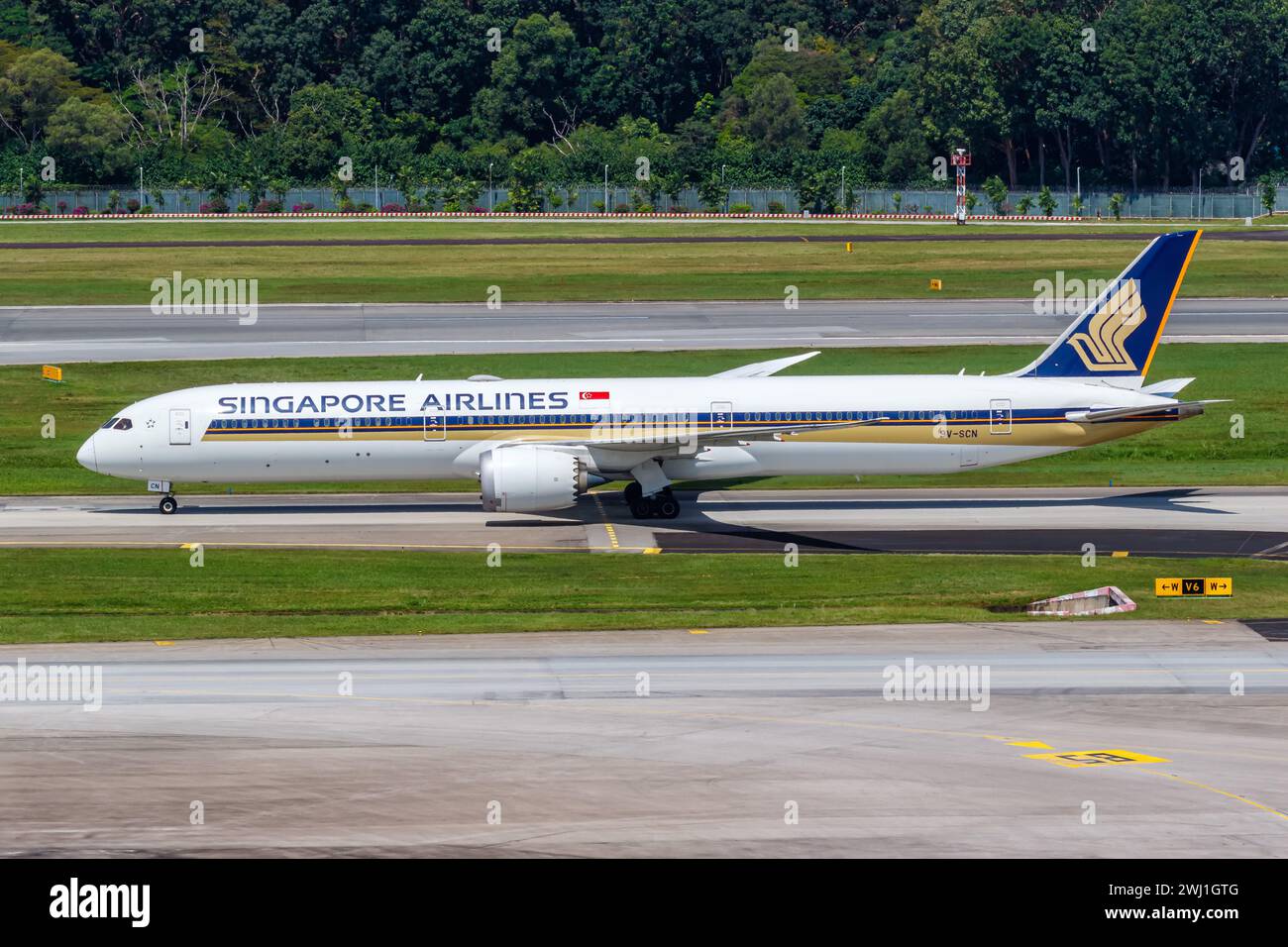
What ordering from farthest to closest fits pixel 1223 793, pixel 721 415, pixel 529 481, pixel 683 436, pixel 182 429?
pixel 182 429 < pixel 721 415 < pixel 683 436 < pixel 529 481 < pixel 1223 793

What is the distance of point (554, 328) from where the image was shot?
275 ft

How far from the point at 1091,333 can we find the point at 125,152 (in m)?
122

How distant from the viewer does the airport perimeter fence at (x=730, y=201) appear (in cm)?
14812

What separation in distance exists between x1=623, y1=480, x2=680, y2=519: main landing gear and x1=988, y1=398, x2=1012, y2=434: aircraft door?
33.7ft

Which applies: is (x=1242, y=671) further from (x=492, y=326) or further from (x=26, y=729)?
(x=492, y=326)

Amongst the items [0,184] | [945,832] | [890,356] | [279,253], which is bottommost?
[945,832]

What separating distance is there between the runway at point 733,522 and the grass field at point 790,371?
2.02 meters

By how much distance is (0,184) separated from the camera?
150 m

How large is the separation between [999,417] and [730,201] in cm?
10341

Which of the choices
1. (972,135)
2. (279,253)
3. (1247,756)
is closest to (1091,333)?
(1247,756)

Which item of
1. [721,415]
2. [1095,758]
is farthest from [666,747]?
[721,415]

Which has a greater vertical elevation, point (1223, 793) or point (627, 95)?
point (627, 95)

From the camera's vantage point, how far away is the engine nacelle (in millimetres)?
49094

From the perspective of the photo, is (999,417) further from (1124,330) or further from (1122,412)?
(1124,330)
